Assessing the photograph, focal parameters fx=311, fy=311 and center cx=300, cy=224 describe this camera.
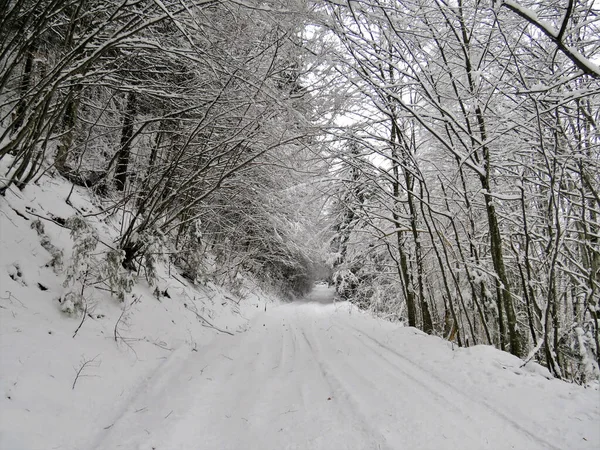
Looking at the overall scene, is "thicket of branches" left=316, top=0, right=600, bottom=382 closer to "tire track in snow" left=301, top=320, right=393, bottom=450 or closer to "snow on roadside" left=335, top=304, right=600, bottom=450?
"snow on roadside" left=335, top=304, right=600, bottom=450

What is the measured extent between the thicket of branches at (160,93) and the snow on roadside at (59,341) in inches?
25.9

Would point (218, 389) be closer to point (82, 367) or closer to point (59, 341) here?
point (82, 367)

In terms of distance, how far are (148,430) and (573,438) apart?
3.33 meters

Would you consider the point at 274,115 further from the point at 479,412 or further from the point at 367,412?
the point at 479,412

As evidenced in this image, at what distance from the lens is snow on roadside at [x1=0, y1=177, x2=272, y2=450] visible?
91.7 inches

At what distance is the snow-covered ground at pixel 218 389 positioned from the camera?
236 cm

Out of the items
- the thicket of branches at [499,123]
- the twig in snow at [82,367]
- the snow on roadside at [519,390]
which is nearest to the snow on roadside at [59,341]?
the twig in snow at [82,367]

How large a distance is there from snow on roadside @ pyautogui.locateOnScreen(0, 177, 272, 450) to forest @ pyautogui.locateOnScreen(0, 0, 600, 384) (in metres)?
0.40

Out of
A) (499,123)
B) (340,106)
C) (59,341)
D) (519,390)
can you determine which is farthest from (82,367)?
(499,123)


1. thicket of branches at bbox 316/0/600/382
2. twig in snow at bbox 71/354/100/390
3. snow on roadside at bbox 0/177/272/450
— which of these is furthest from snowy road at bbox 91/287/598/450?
thicket of branches at bbox 316/0/600/382

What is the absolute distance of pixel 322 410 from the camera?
2873 mm

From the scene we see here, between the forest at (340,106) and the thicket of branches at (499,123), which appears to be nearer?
the forest at (340,106)

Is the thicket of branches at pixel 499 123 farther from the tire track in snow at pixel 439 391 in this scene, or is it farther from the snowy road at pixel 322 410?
the snowy road at pixel 322 410

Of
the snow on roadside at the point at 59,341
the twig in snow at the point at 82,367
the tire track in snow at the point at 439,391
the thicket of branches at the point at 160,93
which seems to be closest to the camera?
the snow on roadside at the point at 59,341
